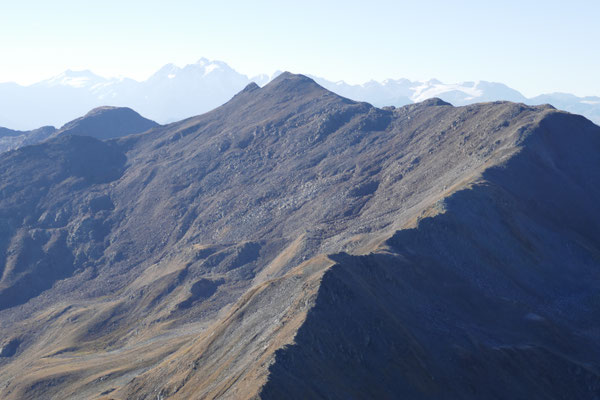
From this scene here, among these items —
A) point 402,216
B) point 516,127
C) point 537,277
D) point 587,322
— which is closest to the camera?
point 587,322

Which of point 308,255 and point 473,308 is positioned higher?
point 308,255

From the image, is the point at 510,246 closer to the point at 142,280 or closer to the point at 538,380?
the point at 538,380

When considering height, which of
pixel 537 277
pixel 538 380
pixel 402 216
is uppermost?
pixel 402 216

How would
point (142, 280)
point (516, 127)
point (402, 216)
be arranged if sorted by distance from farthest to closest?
point (142, 280) < point (516, 127) < point (402, 216)

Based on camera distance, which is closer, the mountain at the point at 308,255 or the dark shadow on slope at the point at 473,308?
the dark shadow on slope at the point at 473,308

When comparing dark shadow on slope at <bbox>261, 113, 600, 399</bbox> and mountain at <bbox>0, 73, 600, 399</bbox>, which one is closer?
dark shadow on slope at <bbox>261, 113, 600, 399</bbox>

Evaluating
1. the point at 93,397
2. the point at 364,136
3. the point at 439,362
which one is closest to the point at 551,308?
the point at 439,362

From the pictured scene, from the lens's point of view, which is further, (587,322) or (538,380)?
(587,322)

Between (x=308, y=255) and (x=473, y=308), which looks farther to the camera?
(x=308, y=255)
